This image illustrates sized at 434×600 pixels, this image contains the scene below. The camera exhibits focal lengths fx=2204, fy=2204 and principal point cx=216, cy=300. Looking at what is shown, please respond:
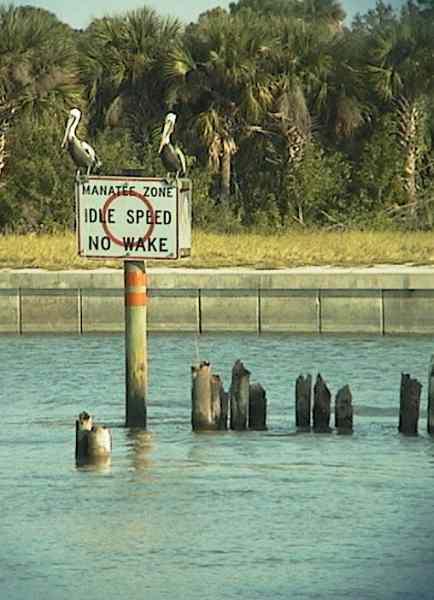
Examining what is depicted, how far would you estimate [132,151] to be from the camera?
41.6m

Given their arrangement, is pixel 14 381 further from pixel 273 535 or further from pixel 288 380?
pixel 273 535

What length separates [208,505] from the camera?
11.8 metres

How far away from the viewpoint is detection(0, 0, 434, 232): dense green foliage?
42.1 m

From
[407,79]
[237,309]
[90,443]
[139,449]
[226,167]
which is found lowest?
[139,449]

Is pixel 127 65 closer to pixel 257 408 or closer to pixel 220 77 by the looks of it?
pixel 220 77

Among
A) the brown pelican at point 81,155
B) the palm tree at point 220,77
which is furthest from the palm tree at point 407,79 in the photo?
the brown pelican at point 81,155

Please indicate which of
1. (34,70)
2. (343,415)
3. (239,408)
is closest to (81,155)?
(239,408)

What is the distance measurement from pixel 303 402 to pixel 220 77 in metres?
28.0

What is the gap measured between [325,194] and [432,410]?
28.5 m

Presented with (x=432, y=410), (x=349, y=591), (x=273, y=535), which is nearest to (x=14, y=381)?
(x=432, y=410)

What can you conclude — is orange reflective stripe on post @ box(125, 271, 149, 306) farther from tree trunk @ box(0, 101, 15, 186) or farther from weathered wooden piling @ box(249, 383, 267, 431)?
tree trunk @ box(0, 101, 15, 186)

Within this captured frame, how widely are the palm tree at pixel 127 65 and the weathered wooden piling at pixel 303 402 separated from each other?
2840cm

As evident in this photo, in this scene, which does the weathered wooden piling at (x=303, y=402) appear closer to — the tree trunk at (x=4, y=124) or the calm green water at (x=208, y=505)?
the calm green water at (x=208, y=505)

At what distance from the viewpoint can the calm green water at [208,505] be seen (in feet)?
31.7
